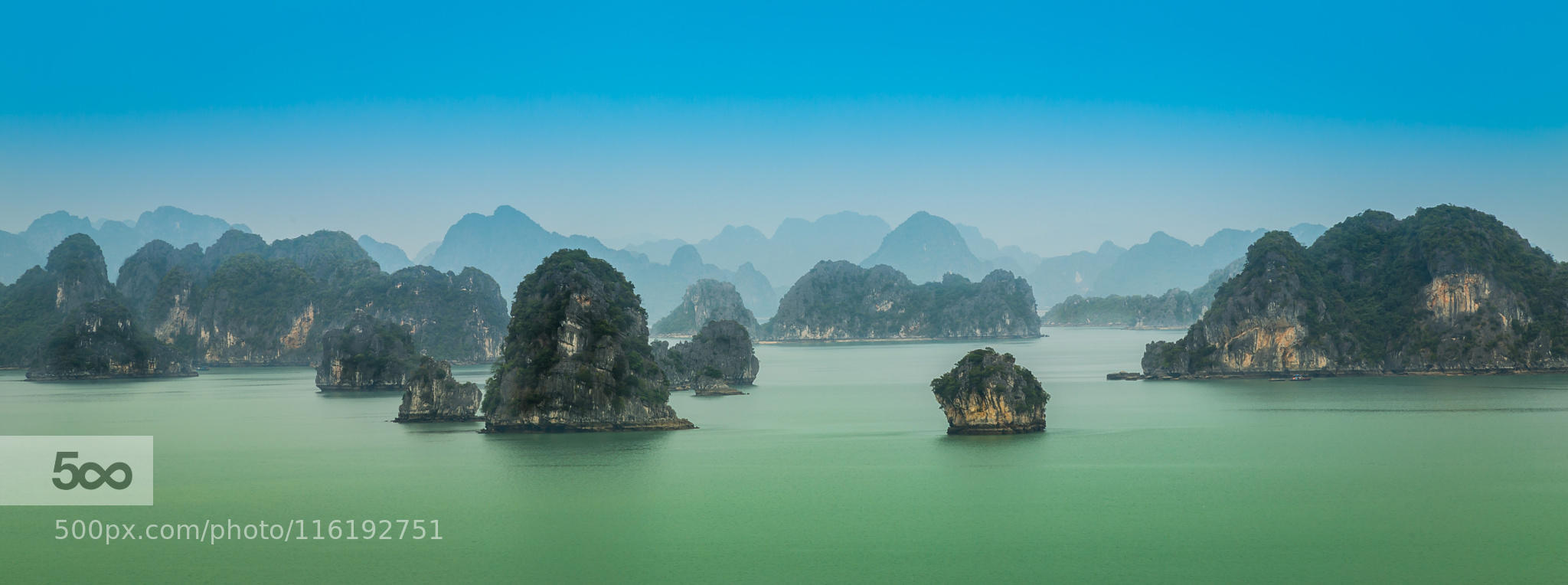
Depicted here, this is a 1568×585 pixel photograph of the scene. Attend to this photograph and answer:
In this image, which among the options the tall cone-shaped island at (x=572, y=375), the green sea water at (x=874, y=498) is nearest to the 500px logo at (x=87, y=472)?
the green sea water at (x=874, y=498)

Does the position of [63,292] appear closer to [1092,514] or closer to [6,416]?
[6,416]

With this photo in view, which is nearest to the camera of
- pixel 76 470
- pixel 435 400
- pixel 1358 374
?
pixel 76 470

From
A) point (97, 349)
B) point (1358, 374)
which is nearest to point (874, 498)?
point (1358, 374)

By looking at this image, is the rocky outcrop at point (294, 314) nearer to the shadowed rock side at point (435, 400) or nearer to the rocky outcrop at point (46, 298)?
the rocky outcrop at point (46, 298)

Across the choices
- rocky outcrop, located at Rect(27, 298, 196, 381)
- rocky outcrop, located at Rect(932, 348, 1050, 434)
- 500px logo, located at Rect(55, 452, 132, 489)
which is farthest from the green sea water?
rocky outcrop, located at Rect(27, 298, 196, 381)

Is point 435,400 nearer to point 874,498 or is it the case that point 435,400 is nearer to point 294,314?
point 874,498
